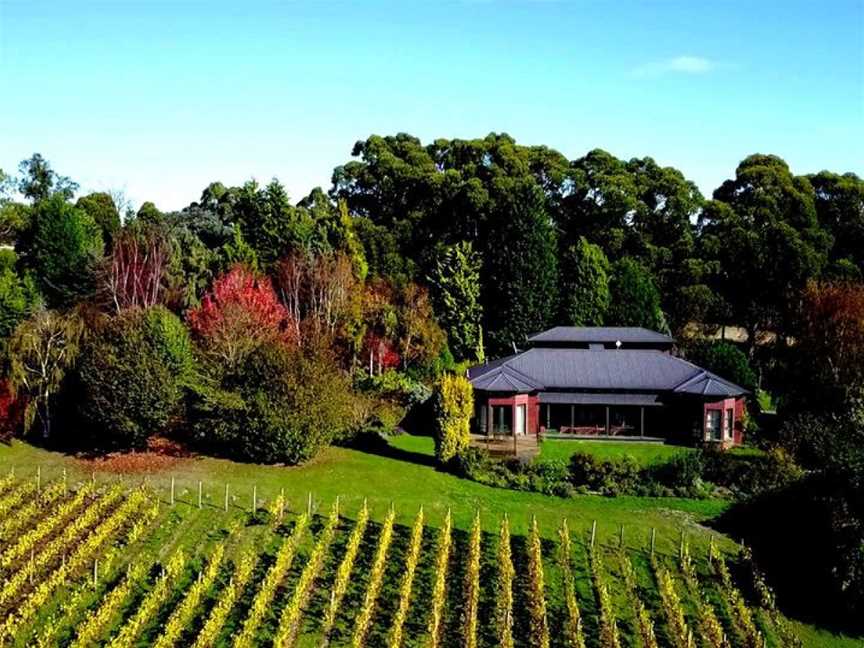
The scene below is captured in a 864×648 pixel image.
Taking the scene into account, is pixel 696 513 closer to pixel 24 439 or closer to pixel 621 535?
pixel 621 535

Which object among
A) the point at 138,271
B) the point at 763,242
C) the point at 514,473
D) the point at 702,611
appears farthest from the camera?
the point at 763,242

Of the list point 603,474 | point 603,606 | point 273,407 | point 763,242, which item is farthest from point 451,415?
point 763,242

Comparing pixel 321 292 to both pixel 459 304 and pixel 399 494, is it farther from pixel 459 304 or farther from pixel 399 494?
pixel 399 494

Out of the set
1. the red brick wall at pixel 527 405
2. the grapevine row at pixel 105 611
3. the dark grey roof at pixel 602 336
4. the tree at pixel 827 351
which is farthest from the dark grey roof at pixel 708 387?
the grapevine row at pixel 105 611

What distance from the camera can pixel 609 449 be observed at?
34.0 m

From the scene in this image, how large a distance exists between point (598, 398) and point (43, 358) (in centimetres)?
2216

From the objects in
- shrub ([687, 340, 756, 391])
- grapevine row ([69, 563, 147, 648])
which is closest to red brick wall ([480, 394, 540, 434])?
shrub ([687, 340, 756, 391])

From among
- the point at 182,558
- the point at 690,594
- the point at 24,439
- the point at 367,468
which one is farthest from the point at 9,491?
the point at 690,594

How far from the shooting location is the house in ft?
114

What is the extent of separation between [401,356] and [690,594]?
2452cm

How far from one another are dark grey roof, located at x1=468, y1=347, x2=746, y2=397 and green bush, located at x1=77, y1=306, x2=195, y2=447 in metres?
12.2

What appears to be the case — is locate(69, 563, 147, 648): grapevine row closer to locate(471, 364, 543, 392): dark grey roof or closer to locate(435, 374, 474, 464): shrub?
locate(435, 374, 474, 464): shrub

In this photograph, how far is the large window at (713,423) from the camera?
114ft

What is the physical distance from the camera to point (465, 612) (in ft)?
61.8
